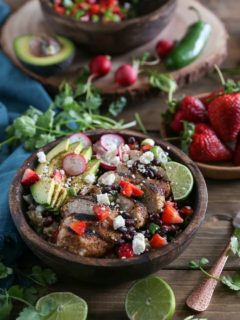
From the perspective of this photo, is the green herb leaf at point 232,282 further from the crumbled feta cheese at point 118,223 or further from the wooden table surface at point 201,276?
the crumbled feta cheese at point 118,223

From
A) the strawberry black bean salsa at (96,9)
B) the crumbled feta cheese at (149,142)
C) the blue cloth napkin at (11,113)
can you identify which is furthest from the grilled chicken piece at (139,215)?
the strawberry black bean salsa at (96,9)

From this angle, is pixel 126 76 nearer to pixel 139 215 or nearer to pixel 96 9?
pixel 96 9

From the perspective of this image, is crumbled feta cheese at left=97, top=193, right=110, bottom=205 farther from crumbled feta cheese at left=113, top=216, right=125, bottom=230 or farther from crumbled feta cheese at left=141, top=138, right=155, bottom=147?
crumbled feta cheese at left=141, top=138, right=155, bottom=147

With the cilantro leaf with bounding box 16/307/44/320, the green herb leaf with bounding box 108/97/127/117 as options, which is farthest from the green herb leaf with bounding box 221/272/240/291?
the green herb leaf with bounding box 108/97/127/117

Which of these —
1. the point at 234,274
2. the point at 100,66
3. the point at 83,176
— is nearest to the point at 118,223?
the point at 83,176

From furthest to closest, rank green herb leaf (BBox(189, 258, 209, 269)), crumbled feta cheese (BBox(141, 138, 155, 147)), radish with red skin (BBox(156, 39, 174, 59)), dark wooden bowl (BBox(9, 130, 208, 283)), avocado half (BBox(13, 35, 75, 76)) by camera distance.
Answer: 1. radish with red skin (BBox(156, 39, 174, 59))
2. avocado half (BBox(13, 35, 75, 76))
3. crumbled feta cheese (BBox(141, 138, 155, 147))
4. green herb leaf (BBox(189, 258, 209, 269))
5. dark wooden bowl (BBox(9, 130, 208, 283))

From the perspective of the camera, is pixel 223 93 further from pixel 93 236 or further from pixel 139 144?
pixel 93 236
